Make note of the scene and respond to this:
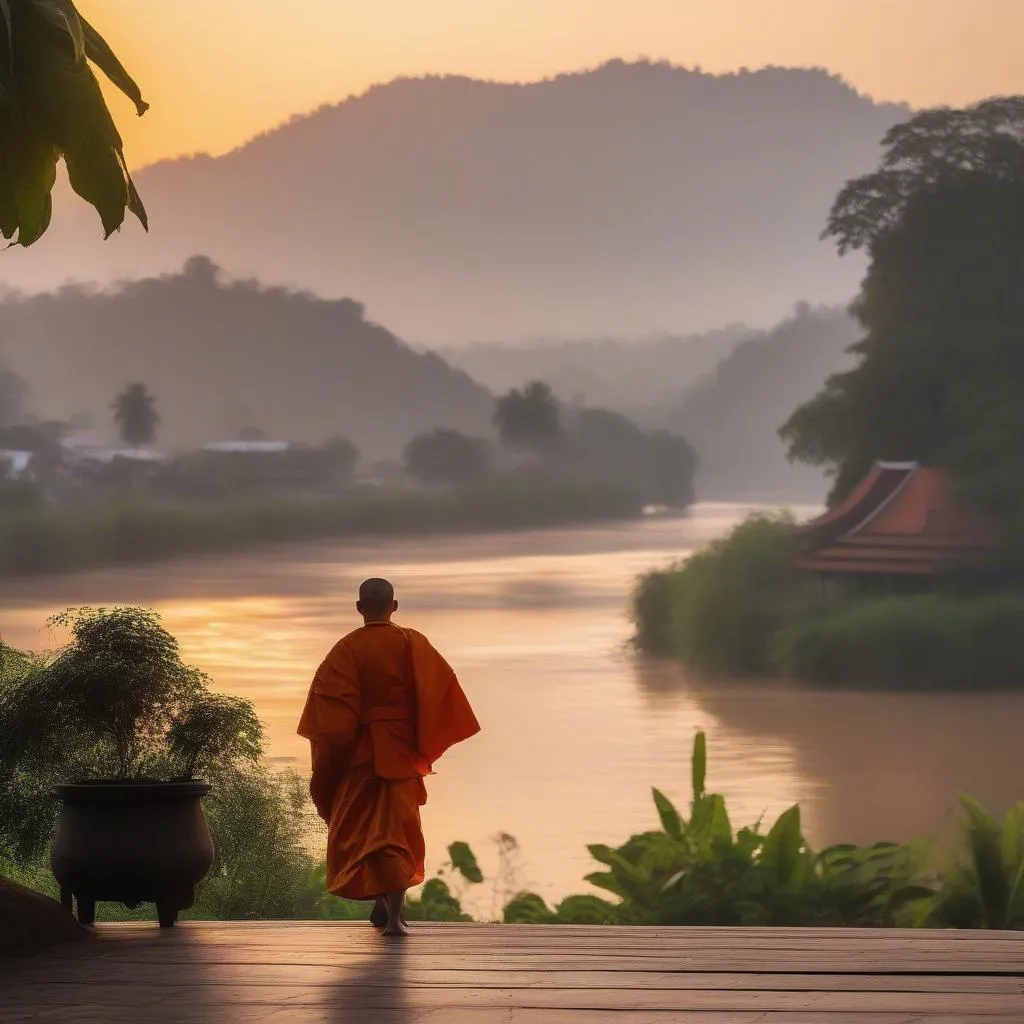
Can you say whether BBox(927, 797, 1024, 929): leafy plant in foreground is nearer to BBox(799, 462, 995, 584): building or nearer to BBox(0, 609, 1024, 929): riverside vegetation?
BBox(0, 609, 1024, 929): riverside vegetation

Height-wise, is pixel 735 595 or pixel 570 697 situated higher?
pixel 735 595

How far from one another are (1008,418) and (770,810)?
6927mm

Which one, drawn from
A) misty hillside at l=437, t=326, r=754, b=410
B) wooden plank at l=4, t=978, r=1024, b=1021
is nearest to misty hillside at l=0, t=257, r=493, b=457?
misty hillside at l=437, t=326, r=754, b=410

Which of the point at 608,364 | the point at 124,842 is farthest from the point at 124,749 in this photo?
the point at 608,364

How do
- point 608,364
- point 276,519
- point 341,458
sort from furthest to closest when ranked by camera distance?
point 608,364, point 341,458, point 276,519

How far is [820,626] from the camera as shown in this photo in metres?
28.6

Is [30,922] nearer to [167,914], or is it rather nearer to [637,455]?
[167,914]

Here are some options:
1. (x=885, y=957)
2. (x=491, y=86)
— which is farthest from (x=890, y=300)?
(x=885, y=957)

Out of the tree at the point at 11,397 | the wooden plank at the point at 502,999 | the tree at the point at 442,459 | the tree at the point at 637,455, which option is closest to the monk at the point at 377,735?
the wooden plank at the point at 502,999

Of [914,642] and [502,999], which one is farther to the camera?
[914,642]

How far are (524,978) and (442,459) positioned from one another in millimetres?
23616

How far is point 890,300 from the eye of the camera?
1113 inches

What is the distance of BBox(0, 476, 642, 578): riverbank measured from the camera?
86.8 ft

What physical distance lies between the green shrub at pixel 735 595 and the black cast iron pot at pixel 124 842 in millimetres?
22939
